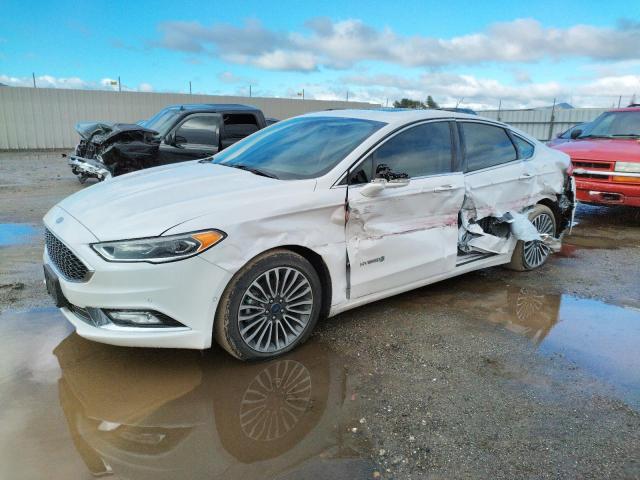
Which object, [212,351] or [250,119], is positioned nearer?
[212,351]

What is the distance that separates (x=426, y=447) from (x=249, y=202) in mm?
1812

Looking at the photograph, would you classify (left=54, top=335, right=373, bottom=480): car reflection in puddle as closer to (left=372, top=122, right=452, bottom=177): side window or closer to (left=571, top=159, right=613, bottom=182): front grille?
(left=372, top=122, right=452, bottom=177): side window

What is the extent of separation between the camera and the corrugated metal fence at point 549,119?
817 inches

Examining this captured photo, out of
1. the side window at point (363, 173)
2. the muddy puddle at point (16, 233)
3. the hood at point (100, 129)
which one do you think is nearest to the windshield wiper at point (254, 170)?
the side window at point (363, 173)

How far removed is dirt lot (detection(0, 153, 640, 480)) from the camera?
2510mm

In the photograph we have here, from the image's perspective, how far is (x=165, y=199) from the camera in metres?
3.33

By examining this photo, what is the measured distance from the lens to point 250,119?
918 centimetres

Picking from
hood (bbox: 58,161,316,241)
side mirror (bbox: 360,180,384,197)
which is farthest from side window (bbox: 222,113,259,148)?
side mirror (bbox: 360,180,384,197)

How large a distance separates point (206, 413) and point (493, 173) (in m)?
3.48

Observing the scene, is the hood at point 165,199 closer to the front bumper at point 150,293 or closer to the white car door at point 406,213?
the front bumper at point 150,293

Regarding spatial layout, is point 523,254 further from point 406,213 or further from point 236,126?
point 236,126

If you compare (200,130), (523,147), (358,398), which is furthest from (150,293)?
(200,130)

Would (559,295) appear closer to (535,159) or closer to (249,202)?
(535,159)

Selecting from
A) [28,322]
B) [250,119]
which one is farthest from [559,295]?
[250,119]
